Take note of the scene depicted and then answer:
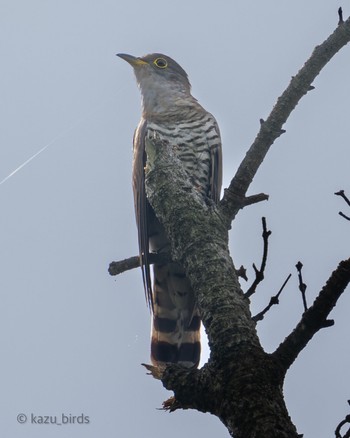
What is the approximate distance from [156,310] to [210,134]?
1.80 metres

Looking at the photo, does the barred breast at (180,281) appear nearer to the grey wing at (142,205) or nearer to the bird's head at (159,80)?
the grey wing at (142,205)

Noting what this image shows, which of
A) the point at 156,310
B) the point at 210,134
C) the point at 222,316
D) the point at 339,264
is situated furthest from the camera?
the point at 210,134

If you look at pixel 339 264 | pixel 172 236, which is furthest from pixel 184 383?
pixel 172 236

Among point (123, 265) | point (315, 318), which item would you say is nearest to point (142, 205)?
point (123, 265)

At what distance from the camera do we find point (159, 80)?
848 centimetres

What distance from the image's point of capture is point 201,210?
3.99 m

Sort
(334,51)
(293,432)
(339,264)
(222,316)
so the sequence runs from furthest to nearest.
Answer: (334,51) < (222,316) < (339,264) < (293,432)

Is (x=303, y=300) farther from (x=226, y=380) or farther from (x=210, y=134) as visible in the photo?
(x=210, y=134)

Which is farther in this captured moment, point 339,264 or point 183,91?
point 183,91

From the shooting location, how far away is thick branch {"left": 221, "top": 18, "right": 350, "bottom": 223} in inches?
185

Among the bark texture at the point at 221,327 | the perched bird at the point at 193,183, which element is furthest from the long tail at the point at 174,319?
the bark texture at the point at 221,327

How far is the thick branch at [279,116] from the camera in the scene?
15.4 ft

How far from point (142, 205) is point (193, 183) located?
99 centimetres

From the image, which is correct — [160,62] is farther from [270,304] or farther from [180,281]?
[270,304]
